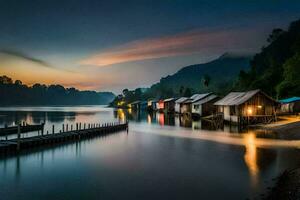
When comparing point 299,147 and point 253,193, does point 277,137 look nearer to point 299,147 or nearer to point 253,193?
point 299,147

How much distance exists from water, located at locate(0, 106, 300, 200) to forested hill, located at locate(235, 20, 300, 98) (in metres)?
35.5

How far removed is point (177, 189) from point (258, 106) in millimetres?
40631

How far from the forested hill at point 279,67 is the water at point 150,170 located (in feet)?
117

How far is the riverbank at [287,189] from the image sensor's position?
558 inches

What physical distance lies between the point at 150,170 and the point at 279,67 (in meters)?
75.0

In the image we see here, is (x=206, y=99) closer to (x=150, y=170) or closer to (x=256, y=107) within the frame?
(x=256, y=107)

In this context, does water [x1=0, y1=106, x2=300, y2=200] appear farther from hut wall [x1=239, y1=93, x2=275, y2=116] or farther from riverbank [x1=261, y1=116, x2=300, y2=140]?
hut wall [x1=239, y1=93, x2=275, y2=116]

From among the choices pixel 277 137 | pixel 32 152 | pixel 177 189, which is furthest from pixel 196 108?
pixel 177 189

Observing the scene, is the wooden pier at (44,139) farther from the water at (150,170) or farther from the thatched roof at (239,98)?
the thatched roof at (239,98)

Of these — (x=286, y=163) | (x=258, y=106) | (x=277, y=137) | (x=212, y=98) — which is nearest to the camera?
(x=286, y=163)

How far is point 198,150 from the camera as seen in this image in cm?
3119

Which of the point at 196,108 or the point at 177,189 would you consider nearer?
the point at 177,189

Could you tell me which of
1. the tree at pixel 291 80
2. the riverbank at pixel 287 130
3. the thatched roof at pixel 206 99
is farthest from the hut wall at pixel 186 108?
the riverbank at pixel 287 130

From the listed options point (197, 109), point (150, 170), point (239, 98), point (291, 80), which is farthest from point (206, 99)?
point (150, 170)
